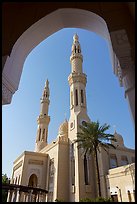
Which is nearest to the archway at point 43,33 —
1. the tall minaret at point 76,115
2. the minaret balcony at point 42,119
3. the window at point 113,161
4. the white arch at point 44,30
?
the white arch at point 44,30

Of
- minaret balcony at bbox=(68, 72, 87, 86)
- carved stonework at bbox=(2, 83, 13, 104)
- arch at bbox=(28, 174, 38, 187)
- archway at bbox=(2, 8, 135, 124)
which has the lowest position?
arch at bbox=(28, 174, 38, 187)

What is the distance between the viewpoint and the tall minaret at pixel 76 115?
1849cm

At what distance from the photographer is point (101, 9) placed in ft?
9.81

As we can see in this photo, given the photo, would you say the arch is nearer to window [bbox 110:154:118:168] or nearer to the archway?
window [bbox 110:154:118:168]

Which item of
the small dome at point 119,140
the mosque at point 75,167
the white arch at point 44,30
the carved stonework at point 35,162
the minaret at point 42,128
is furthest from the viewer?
the minaret at point 42,128

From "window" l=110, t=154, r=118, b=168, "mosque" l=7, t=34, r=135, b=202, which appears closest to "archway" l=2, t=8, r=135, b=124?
"mosque" l=7, t=34, r=135, b=202

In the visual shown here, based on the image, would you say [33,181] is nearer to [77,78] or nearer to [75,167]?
[75,167]

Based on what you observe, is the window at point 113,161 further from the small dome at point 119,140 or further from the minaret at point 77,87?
the minaret at point 77,87

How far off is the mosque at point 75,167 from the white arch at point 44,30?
14.6 metres

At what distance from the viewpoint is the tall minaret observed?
1849 cm

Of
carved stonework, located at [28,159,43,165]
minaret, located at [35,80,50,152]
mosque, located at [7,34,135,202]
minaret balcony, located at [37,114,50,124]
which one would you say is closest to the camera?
mosque, located at [7,34,135,202]

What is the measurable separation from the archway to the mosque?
1460 cm

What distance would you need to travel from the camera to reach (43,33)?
346 cm

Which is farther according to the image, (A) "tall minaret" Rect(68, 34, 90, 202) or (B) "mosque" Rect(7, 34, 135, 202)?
(A) "tall minaret" Rect(68, 34, 90, 202)
